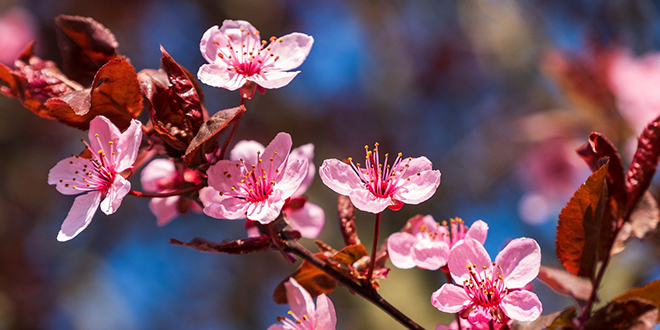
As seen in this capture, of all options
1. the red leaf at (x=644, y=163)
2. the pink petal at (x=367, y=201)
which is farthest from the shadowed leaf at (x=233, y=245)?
the red leaf at (x=644, y=163)

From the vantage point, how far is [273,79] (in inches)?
33.3

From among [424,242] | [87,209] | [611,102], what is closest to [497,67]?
[611,102]

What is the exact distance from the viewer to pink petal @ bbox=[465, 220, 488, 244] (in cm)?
82

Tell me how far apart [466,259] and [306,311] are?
0.26 meters

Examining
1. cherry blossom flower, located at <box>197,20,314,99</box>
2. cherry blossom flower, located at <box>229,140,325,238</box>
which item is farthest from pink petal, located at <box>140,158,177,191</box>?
cherry blossom flower, located at <box>197,20,314,99</box>

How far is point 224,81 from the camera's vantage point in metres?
0.85

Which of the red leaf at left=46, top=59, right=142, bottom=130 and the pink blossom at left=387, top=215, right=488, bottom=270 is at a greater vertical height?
the red leaf at left=46, top=59, right=142, bottom=130

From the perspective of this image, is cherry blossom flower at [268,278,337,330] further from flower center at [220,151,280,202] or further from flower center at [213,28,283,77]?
flower center at [213,28,283,77]

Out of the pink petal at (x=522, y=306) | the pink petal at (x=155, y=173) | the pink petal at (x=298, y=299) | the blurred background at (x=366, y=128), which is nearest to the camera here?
the pink petal at (x=522, y=306)

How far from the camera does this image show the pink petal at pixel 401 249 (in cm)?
88

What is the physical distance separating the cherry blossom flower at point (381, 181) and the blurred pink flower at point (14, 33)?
8.86 feet

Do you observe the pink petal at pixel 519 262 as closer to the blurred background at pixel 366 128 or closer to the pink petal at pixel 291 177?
the pink petal at pixel 291 177

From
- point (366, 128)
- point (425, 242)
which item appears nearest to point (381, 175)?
point (425, 242)

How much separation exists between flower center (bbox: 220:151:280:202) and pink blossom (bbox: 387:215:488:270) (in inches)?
8.5
